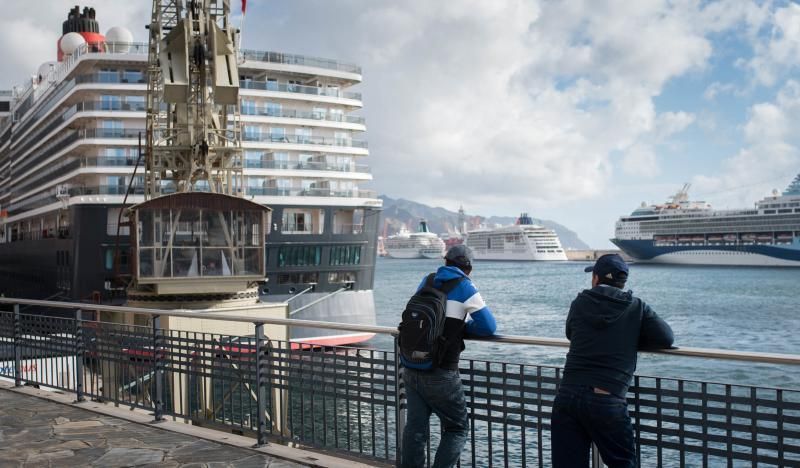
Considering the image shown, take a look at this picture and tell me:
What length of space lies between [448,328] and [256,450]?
261cm

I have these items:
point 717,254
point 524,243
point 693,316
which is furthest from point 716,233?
point 693,316

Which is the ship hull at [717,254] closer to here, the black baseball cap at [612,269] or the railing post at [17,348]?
the railing post at [17,348]

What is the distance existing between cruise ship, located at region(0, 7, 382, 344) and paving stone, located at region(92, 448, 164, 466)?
74.0 feet

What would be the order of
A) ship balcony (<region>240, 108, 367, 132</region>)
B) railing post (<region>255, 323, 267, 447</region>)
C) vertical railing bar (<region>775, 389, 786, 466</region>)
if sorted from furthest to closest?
ship balcony (<region>240, 108, 367, 132</region>) → railing post (<region>255, 323, 267, 447</region>) → vertical railing bar (<region>775, 389, 786, 466</region>)

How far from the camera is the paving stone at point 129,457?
6.30m

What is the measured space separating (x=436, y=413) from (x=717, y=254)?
120187mm

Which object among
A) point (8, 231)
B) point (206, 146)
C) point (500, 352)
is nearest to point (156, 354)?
point (206, 146)

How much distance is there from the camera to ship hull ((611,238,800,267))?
110m

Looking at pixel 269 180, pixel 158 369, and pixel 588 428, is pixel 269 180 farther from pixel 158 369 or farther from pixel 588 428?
pixel 588 428

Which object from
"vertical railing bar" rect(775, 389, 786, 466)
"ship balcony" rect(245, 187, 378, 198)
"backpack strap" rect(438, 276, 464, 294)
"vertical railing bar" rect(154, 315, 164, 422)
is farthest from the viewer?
"ship balcony" rect(245, 187, 378, 198)

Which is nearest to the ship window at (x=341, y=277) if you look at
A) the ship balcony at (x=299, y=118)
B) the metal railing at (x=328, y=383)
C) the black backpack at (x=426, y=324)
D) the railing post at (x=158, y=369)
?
the ship balcony at (x=299, y=118)

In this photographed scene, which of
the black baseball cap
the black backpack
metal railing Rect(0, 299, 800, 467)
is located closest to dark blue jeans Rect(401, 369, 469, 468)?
the black backpack

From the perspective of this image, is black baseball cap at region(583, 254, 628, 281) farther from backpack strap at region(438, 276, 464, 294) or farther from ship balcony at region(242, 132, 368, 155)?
ship balcony at region(242, 132, 368, 155)

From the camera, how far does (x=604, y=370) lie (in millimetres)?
4254
